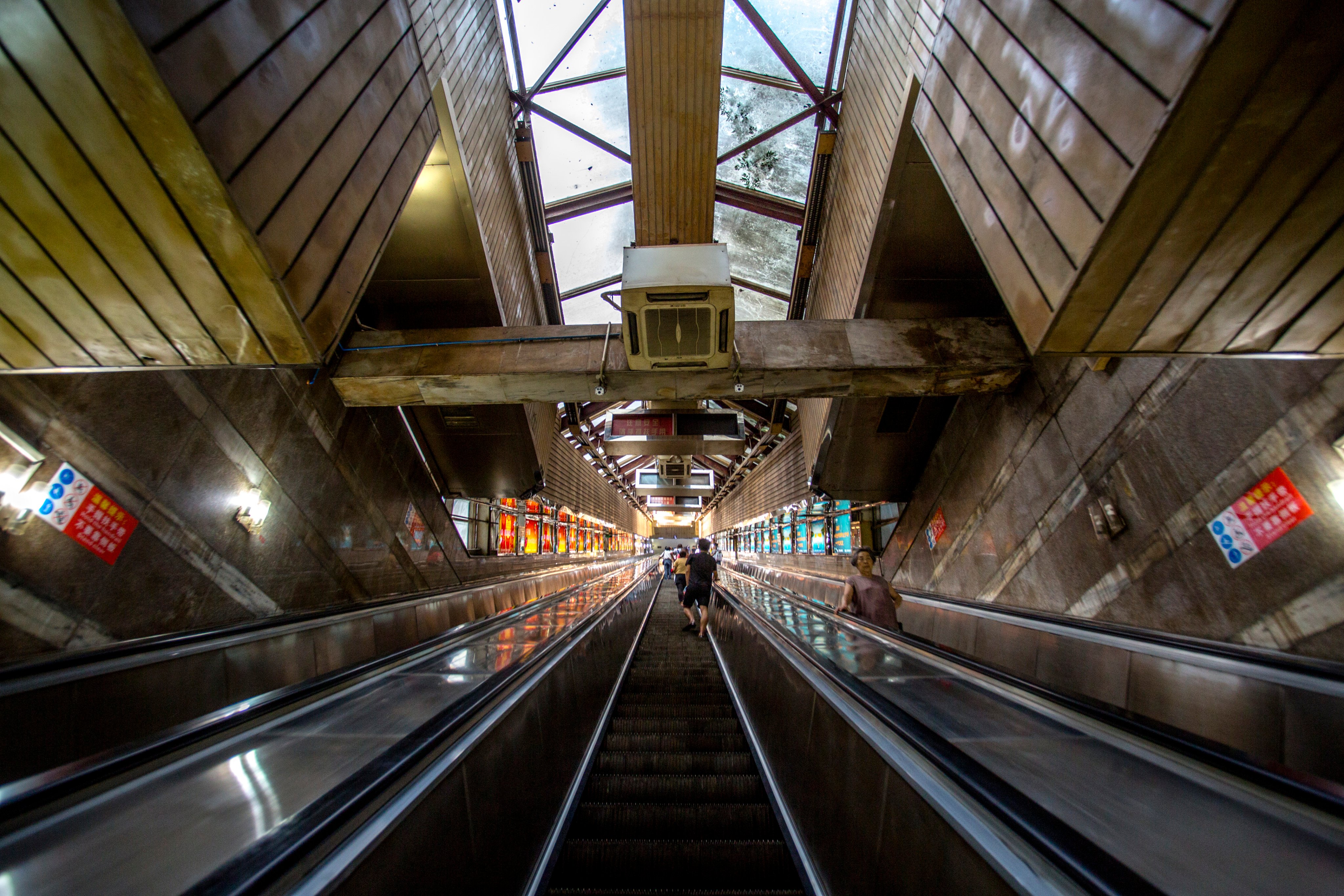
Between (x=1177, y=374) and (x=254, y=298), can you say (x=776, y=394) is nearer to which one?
(x=1177, y=374)

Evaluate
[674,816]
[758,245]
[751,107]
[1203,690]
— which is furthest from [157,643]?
[758,245]

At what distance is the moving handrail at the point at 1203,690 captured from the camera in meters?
1.38

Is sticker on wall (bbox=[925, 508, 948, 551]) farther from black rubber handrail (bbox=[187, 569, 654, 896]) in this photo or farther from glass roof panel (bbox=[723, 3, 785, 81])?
black rubber handrail (bbox=[187, 569, 654, 896])

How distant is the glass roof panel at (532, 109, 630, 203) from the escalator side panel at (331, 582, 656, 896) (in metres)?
6.70

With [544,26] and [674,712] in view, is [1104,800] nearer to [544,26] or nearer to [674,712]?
[674,712]

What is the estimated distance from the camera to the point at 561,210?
769cm

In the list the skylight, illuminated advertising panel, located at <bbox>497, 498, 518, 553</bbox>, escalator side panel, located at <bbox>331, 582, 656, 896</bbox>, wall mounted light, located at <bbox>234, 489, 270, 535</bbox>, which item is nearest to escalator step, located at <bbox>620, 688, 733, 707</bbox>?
escalator side panel, located at <bbox>331, 582, 656, 896</bbox>

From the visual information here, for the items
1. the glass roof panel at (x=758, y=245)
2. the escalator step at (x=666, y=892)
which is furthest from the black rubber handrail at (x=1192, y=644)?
the glass roof panel at (x=758, y=245)

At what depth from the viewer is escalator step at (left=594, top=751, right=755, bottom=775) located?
3096 millimetres

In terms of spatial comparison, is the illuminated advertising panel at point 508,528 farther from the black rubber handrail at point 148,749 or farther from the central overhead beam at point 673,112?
the black rubber handrail at point 148,749

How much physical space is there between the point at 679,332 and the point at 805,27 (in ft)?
15.0

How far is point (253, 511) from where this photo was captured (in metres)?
5.02

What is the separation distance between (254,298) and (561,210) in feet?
19.1

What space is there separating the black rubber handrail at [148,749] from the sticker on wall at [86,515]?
7.77ft
